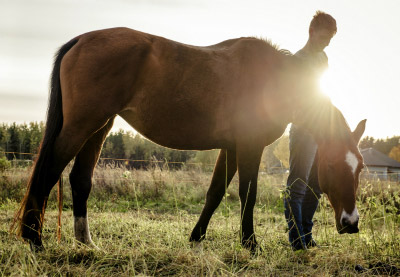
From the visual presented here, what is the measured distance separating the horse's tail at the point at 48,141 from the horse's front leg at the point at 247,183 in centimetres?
177

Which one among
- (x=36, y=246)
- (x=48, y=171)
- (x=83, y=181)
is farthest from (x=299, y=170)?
(x=36, y=246)

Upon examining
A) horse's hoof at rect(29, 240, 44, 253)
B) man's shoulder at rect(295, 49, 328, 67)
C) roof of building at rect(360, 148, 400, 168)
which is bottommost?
roof of building at rect(360, 148, 400, 168)

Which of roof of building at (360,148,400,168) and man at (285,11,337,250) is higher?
man at (285,11,337,250)

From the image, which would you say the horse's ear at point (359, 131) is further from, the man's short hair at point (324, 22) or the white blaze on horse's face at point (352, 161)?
the man's short hair at point (324, 22)

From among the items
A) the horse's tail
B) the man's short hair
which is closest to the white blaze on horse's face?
the man's short hair

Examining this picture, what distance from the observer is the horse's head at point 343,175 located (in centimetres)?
289

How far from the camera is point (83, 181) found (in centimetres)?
325

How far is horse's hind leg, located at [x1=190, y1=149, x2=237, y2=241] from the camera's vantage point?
3480 mm

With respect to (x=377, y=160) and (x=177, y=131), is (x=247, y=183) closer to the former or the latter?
(x=177, y=131)

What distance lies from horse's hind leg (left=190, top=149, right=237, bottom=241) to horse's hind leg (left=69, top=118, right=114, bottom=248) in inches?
45.7

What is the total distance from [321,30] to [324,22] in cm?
10

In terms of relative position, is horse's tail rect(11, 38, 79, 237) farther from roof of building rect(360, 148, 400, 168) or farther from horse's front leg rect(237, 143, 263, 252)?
roof of building rect(360, 148, 400, 168)

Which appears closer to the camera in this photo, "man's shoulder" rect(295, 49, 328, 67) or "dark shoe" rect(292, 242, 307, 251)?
"dark shoe" rect(292, 242, 307, 251)

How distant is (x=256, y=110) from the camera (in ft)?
10.5
